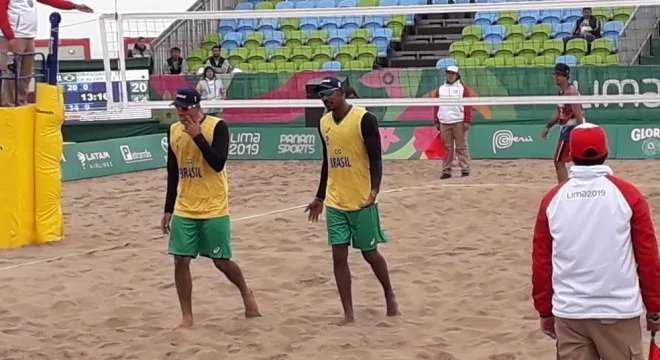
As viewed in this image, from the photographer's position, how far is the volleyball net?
53.5ft

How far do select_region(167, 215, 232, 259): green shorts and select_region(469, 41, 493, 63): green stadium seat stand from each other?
12.6m

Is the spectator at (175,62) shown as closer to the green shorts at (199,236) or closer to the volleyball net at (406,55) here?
the volleyball net at (406,55)

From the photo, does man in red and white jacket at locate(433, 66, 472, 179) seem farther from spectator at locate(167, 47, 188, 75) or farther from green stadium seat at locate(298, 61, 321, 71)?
spectator at locate(167, 47, 188, 75)

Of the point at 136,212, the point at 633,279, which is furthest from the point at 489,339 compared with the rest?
the point at 136,212

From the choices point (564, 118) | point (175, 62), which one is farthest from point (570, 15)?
point (564, 118)

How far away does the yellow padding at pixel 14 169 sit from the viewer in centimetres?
1059

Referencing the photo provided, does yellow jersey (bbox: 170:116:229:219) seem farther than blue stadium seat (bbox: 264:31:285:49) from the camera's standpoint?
No

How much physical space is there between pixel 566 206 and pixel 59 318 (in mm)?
4524

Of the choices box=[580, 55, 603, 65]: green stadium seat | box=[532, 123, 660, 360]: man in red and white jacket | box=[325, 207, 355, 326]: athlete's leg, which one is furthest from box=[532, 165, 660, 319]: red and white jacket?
box=[580, 55, 603, 65]: green stadium seat

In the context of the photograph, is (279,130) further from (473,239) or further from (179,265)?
(179,265)

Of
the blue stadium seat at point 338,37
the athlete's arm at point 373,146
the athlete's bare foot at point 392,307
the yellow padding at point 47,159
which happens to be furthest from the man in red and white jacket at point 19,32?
the blue stadium seat at point 338,37

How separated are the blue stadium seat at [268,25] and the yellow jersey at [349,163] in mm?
14629

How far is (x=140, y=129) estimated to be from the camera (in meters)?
18.1

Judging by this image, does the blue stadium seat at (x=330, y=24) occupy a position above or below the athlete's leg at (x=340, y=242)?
above
